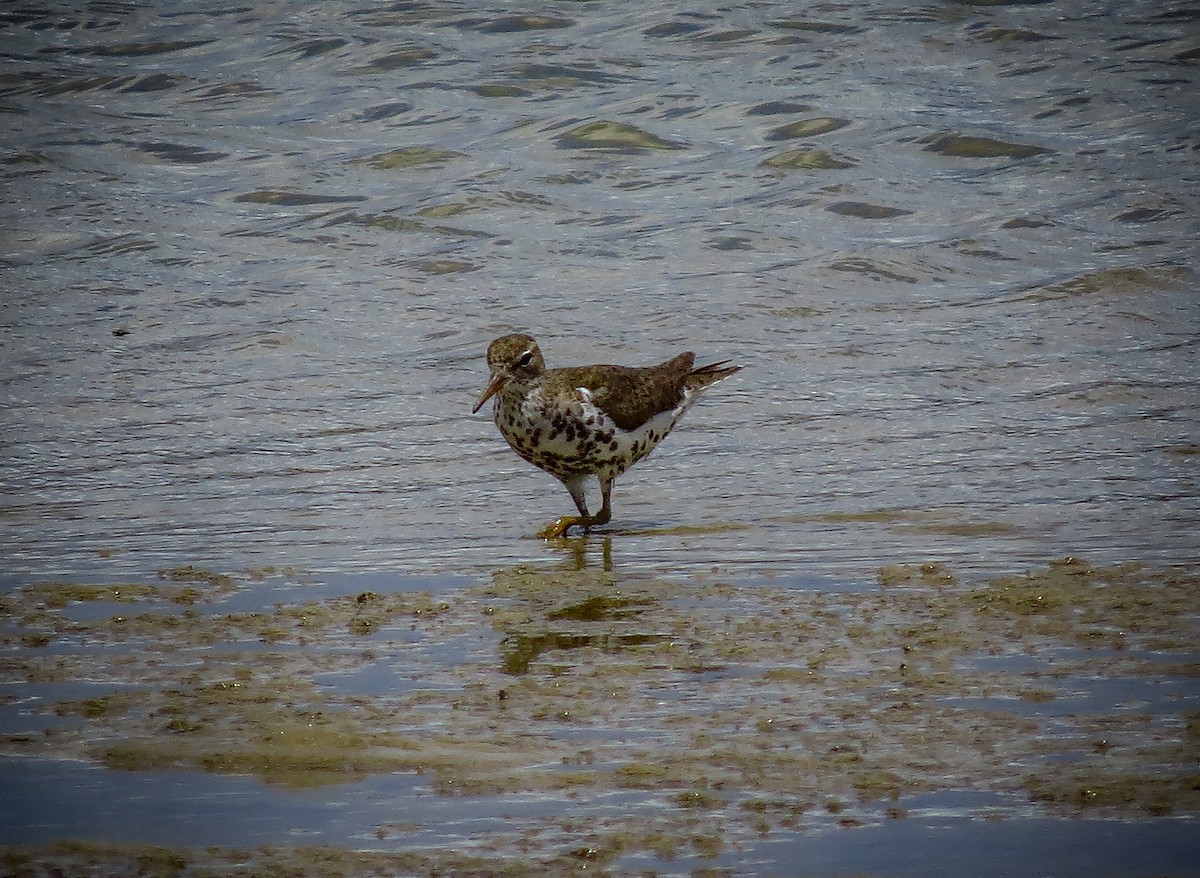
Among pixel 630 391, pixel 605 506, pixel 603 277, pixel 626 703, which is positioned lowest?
pixel 603 277

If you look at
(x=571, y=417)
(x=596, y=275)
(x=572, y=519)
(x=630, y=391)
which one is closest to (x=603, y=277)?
(x=596, y=275)

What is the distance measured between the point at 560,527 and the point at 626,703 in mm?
2884

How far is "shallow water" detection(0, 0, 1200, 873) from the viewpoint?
25.6ft

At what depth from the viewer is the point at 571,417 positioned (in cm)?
778

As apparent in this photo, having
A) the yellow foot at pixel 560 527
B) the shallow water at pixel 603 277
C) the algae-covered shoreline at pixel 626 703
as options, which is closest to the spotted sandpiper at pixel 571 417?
the yellow foot at pixel 560 527

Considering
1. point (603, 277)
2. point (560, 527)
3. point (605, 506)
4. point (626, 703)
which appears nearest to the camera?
point (626, 703)

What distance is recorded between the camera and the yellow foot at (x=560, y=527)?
7.73 meters

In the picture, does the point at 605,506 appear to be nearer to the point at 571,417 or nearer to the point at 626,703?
the point at 571,417

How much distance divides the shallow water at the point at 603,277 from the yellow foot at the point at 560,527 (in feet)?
0.67

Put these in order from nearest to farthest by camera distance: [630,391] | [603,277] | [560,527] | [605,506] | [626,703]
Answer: [626,703], [560,527], [605,506], [630,391], [603,277]

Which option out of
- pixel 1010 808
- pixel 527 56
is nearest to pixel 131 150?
pixel 527 56

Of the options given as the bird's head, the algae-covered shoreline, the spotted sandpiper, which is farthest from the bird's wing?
the algae-covered shoreline

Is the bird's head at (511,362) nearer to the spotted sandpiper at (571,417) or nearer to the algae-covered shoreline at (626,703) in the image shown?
the spotted sandpiper at (571,417)

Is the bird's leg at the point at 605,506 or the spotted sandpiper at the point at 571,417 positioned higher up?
the spotted sandpiper at the point at 571,417
